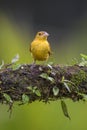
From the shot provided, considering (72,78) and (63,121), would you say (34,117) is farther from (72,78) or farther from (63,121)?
(72,78)

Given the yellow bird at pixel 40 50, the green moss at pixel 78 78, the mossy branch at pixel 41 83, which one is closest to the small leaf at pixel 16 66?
the mossy branch at pixel 41 83

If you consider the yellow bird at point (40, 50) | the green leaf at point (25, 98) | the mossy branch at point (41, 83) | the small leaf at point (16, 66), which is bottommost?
the green leaf at point (25, 98)

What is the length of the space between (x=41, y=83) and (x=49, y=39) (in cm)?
548

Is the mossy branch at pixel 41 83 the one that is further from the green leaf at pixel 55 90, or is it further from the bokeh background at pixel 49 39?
the bokeh background at pixel 49 39

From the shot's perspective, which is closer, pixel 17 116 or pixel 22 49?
pixel 17 116

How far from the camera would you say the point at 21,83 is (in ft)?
13.3

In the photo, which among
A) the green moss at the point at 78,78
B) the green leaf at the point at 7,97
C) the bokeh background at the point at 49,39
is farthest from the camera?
the bokeh background at the point at 49,39

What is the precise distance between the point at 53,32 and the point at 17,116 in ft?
12.6

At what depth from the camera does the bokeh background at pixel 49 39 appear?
626 centimetres

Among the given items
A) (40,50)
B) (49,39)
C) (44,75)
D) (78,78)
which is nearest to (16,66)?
(44,75)

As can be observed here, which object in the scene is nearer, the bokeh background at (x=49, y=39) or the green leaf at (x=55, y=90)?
the green leaf at (x=55, y=90)

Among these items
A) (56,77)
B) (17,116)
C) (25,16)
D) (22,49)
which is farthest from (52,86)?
(25,16)

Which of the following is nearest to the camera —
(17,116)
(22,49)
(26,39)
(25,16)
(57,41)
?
(17,116)

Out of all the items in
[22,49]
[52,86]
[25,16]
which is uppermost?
[25,16]
